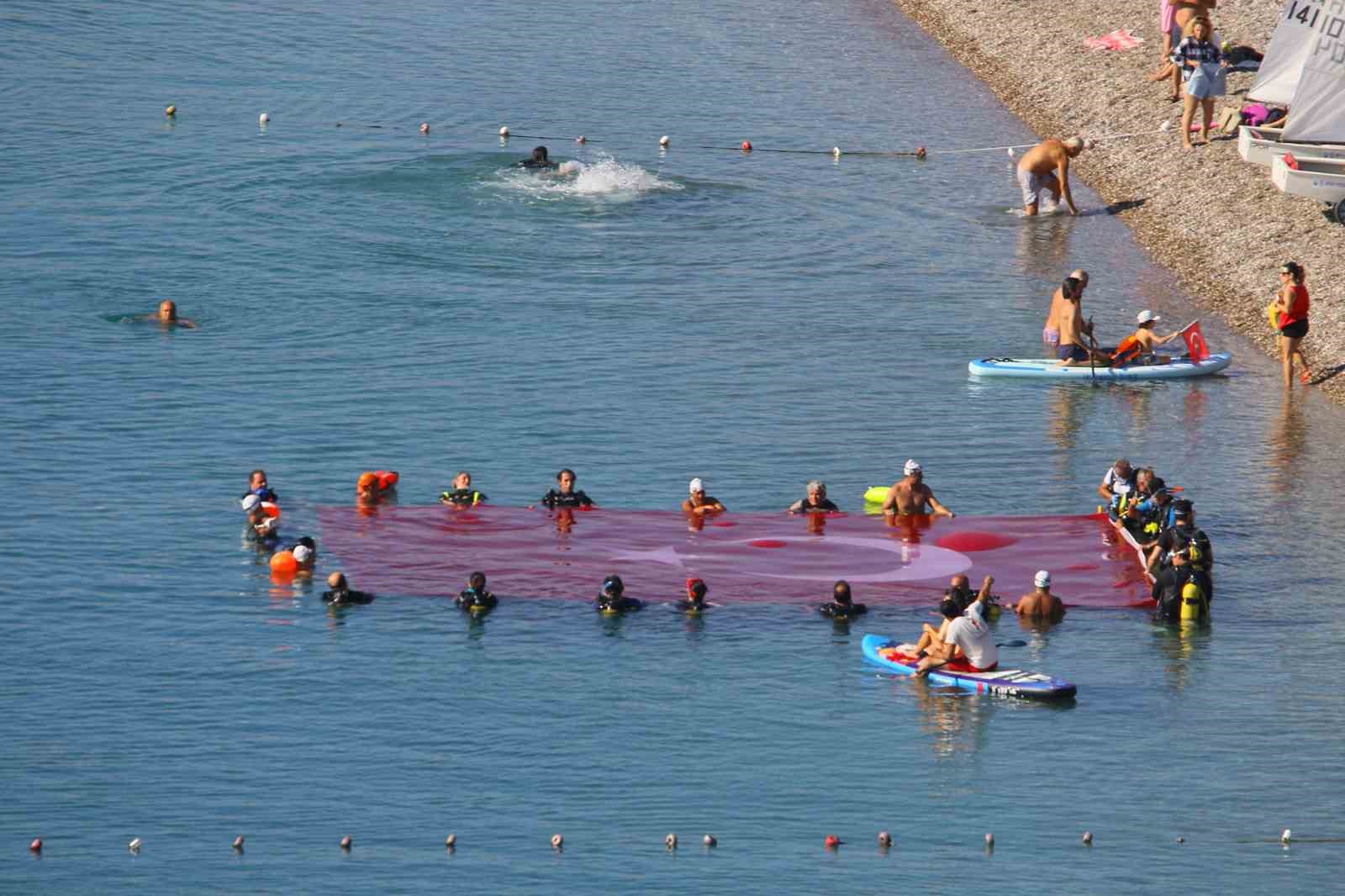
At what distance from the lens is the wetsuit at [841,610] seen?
32.4 m

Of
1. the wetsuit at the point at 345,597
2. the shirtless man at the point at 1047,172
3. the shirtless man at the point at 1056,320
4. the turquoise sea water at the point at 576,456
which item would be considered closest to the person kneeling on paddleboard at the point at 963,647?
the turquoise sea water at the point at 576,456

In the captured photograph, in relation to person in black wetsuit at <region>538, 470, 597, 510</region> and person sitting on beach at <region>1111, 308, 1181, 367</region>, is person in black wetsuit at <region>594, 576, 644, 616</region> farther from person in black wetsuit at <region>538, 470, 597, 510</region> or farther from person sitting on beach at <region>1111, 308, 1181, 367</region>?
person sitting on beach at <region>1111, 308, 1181, 367</region>

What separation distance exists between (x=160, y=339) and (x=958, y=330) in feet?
59.3

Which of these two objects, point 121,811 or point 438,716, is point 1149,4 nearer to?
point 438,716

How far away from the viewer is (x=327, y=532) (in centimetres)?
3522

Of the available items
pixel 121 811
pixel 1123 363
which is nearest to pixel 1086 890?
pixel 121 811

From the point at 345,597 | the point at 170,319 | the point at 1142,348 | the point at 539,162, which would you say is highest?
the point at 539,162

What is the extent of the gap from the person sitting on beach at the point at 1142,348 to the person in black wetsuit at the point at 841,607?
14.3 meters

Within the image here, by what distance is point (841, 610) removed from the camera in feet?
106

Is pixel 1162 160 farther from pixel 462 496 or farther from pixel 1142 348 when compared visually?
pixel 462 496

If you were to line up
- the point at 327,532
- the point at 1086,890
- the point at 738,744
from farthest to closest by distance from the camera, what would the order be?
the point at 327,532 < the point at 738,744 < the point at 1086,890

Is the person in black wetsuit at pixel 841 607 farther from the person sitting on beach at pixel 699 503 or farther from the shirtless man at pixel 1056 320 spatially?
the shirtless man at pixel 1056 320

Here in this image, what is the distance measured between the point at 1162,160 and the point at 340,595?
32557mm

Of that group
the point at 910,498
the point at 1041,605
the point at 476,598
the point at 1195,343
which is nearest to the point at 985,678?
the point at 1041,605
